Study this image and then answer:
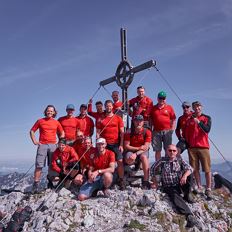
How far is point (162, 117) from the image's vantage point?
1164cm

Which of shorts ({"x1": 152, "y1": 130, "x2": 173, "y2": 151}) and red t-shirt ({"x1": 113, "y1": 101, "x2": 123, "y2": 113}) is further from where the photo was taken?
red t-shirt ({"x1": 113, "y1": 101, "x2": 123, "y2": 113})

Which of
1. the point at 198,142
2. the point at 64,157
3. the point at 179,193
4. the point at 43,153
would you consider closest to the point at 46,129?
the point at 43,153

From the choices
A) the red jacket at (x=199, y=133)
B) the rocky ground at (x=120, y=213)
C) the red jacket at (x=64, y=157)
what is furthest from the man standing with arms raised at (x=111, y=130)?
the red jacket at (x=199, y=133)

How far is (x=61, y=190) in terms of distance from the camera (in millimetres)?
10695

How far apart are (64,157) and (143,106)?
11.7 feet

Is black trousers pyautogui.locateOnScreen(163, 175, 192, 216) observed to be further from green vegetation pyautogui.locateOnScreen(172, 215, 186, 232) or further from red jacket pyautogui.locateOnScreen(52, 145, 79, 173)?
red jacket pyautogui.locateOnScreen(52, 145, 79, 173)

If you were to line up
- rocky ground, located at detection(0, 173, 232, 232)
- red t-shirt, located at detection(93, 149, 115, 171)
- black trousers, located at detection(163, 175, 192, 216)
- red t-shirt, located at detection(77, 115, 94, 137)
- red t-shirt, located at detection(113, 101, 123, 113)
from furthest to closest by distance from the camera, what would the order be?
red t-shirt, located at detection(113, 101, 123, 113)
red t-shirt, located at detection(77, 115, 94, 137)
red t-shirt, located at detection(93, 149, 115, 171)
black trousers, located at detection(163, 175, 192, 216)
rocky ground, located at detection(0, 173, 232, 232)

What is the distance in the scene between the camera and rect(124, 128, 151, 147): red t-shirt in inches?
420

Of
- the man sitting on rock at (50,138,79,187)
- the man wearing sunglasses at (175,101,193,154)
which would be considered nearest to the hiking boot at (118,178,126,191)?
the man sitting on rock at (50,138,79,187)

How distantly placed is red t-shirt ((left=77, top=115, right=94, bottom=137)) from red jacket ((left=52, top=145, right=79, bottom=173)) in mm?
1584

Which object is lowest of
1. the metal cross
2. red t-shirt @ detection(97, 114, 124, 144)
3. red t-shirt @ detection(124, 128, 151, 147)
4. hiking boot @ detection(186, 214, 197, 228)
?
hiking boot @ detection(186, 214, 197, 228)

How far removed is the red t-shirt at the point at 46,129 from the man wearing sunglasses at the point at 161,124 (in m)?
3.65

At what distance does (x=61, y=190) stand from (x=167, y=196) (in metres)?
3.52

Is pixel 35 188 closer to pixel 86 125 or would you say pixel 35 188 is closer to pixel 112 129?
pixel 86 125
